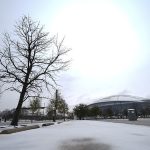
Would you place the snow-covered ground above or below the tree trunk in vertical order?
below

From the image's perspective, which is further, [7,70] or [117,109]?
[117,109]

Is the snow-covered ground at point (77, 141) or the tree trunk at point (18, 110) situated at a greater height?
the tree trunk at point (18, 110)

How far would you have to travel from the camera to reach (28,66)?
79.5 feet

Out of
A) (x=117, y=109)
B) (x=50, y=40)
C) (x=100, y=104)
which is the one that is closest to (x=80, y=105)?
(x=117, y=109)

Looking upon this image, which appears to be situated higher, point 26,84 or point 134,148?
point 26,84

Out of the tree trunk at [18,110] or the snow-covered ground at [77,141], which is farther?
the tree trunk at [18,110]

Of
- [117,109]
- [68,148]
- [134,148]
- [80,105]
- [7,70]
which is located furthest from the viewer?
[117,109]

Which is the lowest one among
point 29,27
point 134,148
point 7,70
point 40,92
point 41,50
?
point 134,148

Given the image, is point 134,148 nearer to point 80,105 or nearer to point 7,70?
point 7,70

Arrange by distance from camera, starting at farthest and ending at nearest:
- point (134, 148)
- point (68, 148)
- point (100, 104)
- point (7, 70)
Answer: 1. point (100, 104)
2. point (7, 70)
3. point (68, 148)
4. point (134, 148)

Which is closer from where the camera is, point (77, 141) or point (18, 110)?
point (77, 141)

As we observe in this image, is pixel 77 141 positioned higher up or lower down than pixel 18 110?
lower down

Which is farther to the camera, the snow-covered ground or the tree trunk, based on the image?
the tree trunk

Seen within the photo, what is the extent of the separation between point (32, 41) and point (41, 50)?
4.25 feet
